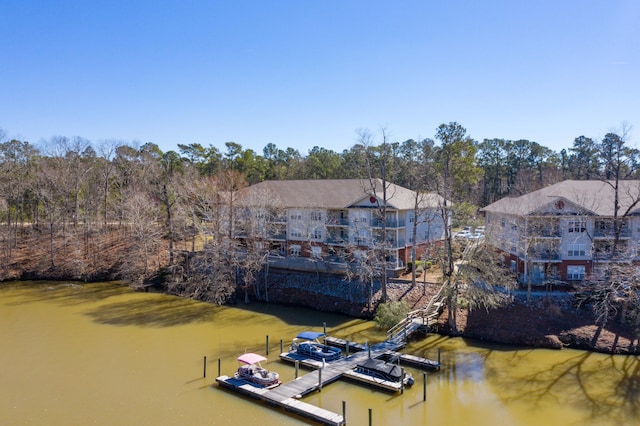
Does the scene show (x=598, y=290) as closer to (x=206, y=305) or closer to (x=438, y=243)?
(x=438, y=243)

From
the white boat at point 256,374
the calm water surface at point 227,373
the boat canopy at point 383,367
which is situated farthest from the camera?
the boat canopy at point 383,367

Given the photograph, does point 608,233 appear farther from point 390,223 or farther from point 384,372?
point 384,372

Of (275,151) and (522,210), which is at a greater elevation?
(275,151)

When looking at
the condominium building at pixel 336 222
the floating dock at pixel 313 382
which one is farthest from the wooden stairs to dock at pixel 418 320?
the condominium building at pixel 336 222

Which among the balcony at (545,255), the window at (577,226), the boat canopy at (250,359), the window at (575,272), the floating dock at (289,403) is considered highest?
the window at (577,226)

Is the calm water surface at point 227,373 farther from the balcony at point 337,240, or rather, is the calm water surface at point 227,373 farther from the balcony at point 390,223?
the balcony at point 390,223

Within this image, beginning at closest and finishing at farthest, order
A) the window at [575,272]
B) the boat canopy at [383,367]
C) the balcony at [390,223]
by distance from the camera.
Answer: the boat canopy at [383,367]
the window at [575,272]
the balcony at [390,223]

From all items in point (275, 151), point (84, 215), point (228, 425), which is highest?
point (275, 151)

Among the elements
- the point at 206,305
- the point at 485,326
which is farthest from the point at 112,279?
the point at 485,326
